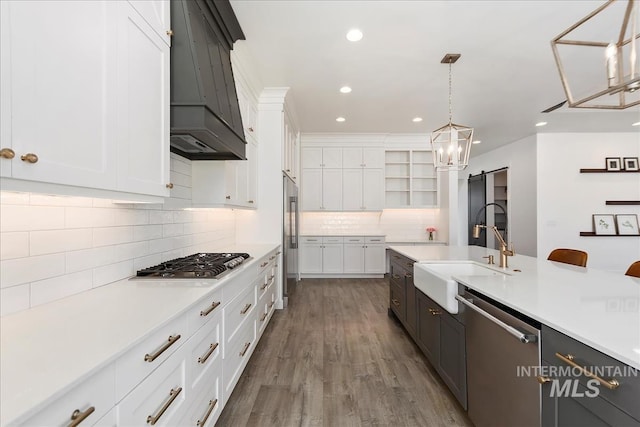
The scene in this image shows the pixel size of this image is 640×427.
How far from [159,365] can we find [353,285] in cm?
446

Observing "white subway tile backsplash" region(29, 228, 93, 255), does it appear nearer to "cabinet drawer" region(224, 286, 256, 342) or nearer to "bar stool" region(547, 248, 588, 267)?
"cabinet drawer" region(224, 286, 256, 342)

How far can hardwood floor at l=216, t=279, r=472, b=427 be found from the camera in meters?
1.88

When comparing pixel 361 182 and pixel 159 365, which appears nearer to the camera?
pixel 159 365

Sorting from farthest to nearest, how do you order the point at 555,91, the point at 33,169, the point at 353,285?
the point at 353,285
the point at 555,91
the point at 33,169

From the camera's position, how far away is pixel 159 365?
1.09 meters

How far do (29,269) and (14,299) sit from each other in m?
0.12

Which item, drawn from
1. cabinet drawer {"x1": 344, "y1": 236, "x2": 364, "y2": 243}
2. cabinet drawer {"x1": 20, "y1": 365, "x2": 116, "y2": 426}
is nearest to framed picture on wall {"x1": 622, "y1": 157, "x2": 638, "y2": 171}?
cabinet drawer {"x1": 344, "y1": 236, "x2": 364, "y2": 243}

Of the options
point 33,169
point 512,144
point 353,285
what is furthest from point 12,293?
point 512,144

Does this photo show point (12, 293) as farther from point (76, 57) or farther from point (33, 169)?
point (76, 57)

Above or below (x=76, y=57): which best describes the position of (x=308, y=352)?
below

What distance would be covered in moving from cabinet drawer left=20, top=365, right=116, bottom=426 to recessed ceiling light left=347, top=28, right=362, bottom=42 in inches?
111

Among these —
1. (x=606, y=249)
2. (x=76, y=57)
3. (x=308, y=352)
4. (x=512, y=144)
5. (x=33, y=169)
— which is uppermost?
(x=512, y=144)

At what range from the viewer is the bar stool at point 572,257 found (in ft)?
8.56

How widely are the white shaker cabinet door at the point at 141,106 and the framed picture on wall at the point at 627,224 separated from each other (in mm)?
7759
